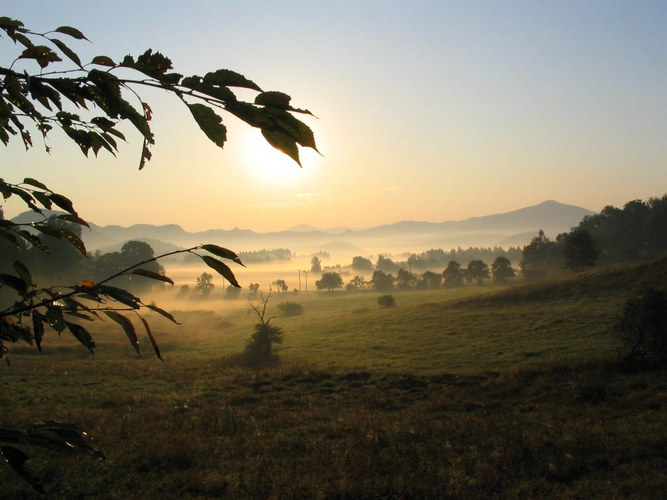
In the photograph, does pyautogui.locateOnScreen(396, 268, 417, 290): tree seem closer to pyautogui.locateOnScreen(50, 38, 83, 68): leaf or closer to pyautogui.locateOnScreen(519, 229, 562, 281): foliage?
pyautogui.locateOnScreen(519, 229, 562, 281): foliage

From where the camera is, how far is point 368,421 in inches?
488

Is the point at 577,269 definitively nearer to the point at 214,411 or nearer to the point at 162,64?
the point at 214,411

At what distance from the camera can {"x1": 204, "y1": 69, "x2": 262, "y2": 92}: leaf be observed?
103 cm

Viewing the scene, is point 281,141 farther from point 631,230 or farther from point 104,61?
point 631,230

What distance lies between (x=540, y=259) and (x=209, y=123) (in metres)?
115

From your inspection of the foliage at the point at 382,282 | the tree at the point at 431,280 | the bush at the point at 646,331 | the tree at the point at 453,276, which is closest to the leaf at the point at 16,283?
the bush at the point at 646,331

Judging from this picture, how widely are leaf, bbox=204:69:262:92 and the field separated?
991mm

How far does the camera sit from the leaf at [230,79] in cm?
103

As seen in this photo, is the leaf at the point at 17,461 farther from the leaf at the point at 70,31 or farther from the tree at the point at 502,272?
the tree at the point at 502,272

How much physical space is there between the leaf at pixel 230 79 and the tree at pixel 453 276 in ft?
369

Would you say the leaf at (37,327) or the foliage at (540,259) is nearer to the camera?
the leaf at (37,327)

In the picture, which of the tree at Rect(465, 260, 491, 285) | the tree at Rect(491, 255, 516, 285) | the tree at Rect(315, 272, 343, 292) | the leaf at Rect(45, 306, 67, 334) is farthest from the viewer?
the tree at Rect(315, 272, 343, 292)

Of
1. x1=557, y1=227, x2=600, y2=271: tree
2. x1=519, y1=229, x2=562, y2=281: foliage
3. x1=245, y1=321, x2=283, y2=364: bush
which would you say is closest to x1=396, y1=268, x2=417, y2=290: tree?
x1=519, y1=229, x2=562, y2=281: foliage

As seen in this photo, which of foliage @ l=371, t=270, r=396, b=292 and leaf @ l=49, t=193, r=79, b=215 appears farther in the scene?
foliage @ l=371, t=270, r=396, b=292
